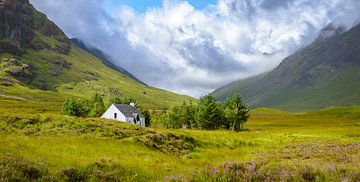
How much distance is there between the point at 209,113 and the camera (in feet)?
363

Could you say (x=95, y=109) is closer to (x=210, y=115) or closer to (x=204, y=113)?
(x=204, y=113)

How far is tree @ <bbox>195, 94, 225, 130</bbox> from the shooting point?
11021 cm

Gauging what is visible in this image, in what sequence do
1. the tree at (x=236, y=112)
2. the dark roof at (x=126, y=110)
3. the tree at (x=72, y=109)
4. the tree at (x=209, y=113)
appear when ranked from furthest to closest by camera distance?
the tree at (x=236, y=112) < the dark roof at (x=126, y=110) < the tree at (x=72, y=109) < the tree at (x=209, y=113)

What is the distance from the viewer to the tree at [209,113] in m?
110

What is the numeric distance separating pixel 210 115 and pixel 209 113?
2.87 ft

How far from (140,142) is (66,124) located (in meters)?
10.9

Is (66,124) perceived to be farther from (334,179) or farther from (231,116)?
(231,116)

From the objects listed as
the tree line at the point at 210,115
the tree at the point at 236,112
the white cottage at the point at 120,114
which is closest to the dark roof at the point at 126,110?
the white cottage at the point at 120,114

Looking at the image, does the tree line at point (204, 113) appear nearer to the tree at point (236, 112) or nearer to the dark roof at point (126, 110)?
the tree at point (236, 112)

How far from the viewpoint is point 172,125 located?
433 feet

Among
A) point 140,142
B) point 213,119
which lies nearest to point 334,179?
point 140,142

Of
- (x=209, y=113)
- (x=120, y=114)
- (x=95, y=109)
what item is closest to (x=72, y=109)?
(x=95, y=109)

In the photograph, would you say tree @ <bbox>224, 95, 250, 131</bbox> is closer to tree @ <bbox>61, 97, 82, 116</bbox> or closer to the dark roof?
the dark roof

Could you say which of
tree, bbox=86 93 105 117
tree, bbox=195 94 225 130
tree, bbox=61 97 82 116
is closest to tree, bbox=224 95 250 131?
tree, bbox=195 94 225 130
